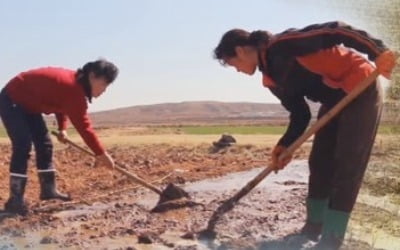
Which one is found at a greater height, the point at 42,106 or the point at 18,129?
the point at 42,106

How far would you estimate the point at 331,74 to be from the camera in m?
4.73

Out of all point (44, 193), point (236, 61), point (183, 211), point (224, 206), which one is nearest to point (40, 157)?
point (44, 193)

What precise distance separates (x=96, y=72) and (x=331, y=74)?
7.52 feet

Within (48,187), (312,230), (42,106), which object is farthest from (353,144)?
(48,187)

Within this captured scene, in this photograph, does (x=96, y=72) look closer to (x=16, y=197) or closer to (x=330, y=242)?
(x=16, y=197)

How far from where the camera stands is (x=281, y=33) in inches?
185

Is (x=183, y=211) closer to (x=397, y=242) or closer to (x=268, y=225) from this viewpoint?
(x=268, y=225)

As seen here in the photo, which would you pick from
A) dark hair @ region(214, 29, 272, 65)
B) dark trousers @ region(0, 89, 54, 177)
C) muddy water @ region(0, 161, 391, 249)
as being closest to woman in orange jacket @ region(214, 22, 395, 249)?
dark hair @ region(214, 29, 272, 65)

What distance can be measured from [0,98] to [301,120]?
3028mm

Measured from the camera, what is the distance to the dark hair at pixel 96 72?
20.8ft

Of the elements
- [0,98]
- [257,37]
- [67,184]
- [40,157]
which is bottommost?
[67,184]

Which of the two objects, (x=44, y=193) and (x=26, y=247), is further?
(x=44, y=193)

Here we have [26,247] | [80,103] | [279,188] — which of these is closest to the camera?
[26,247]

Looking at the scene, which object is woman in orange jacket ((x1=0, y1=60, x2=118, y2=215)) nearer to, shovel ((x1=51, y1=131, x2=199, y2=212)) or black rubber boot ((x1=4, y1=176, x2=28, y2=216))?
black rubber boot ((x1=4, y1=176, x2=28, y2=216))
